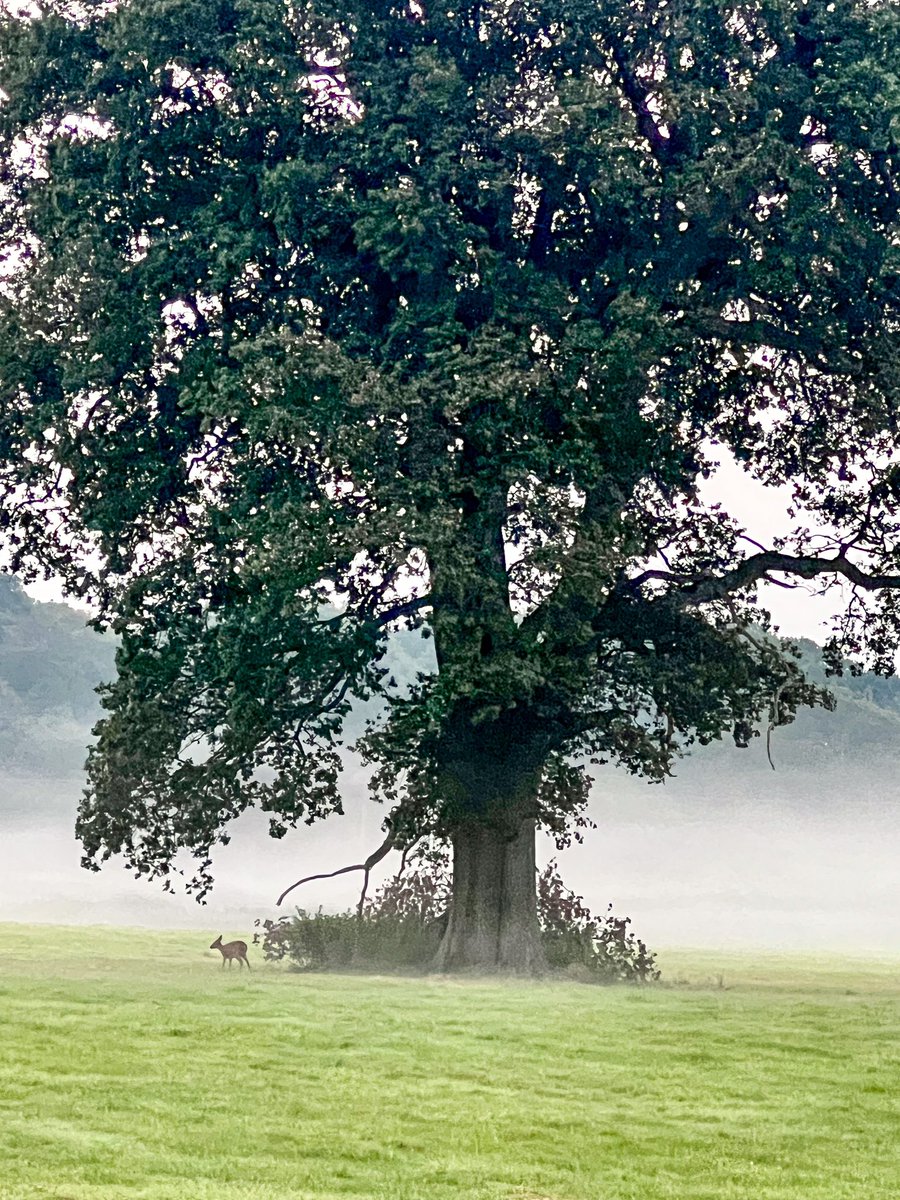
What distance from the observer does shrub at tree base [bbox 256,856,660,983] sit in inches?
1347

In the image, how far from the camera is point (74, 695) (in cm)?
10462

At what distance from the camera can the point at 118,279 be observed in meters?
31.5

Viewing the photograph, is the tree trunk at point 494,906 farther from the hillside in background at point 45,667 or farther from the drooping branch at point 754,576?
the hillside in background at point 45,667

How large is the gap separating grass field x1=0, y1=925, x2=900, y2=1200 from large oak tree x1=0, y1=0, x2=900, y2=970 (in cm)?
454

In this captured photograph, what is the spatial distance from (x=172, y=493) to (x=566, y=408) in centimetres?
750

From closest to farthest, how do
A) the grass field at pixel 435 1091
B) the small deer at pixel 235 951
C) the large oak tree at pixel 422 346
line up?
1. the grass field at pixel 435 1091
2. the large oak tree at pixel 422 346
3. the small deer at pixel 235 951

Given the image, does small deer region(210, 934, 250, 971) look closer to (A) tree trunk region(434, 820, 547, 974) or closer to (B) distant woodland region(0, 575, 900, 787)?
(A) tree trunk region(434, 820, 547, 974)

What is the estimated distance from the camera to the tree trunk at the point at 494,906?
32.8 metres

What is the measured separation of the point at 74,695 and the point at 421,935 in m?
72.8

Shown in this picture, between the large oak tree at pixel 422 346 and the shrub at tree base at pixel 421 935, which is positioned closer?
the large oak tree at pixel 422 346

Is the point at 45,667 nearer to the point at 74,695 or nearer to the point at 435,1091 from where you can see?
the point at 74,695

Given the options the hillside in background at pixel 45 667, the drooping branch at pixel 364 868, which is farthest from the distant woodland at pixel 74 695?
the drooping branch at pixel 364 868

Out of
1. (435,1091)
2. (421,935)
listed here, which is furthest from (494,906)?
(435,1091)

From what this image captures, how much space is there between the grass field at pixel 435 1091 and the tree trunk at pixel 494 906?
57.4 inches
